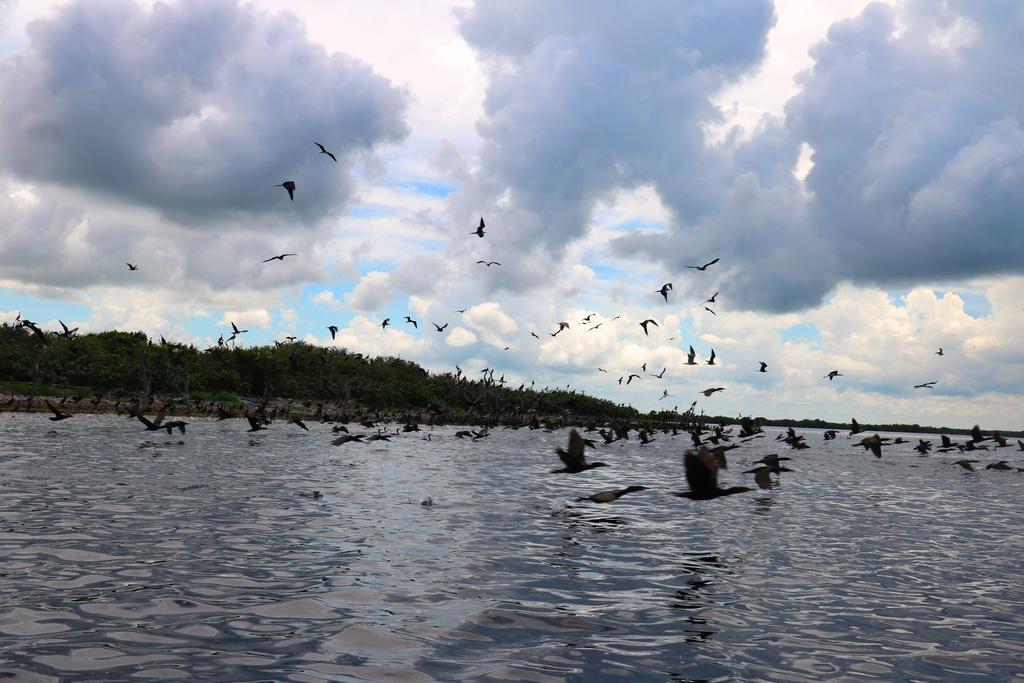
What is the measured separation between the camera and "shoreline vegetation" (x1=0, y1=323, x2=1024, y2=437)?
67.1 m

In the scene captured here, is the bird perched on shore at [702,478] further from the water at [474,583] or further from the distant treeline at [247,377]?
the distant treeline at [247,377]

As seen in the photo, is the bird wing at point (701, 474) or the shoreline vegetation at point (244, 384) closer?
the bird wing at point (701, 474)

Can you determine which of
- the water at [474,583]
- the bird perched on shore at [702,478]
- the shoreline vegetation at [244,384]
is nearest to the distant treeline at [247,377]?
the shoreline vegetation at [244,384]

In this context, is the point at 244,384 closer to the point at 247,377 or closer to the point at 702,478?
the point at 247,377

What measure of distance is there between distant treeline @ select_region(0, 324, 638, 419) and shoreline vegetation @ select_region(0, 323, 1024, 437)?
5.1 inches

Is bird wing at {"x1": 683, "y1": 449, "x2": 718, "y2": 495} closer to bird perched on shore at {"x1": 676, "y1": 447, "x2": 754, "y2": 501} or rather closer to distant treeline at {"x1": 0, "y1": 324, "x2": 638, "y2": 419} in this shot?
bird perched on shore at {"x1": 676, "y1": 447, "x2": 754, "y2": 501}

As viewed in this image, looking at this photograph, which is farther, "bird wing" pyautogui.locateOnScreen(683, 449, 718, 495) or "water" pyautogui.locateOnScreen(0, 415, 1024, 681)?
"bird wing" pyautogui.locateOnScreen(683, 449, 718, 495)

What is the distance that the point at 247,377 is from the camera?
97.4m

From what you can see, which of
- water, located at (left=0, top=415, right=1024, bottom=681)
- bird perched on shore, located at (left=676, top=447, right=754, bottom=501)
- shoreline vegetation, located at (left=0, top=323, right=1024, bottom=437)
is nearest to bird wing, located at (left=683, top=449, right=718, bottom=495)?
bird perched on shore, located at (left=676, top=447, right=754, bottom=501)

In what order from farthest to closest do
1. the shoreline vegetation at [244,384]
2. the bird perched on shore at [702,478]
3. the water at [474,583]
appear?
the shoreline vegetation at [244,384]
the bird perched on shore at [702,478]
the water at [474,583]

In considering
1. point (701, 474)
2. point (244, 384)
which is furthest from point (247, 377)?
point (701, 474)

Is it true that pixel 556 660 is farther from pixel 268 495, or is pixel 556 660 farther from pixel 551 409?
pixel 551 409

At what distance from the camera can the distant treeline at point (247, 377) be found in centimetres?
7450

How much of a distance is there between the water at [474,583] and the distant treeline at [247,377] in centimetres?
4741
